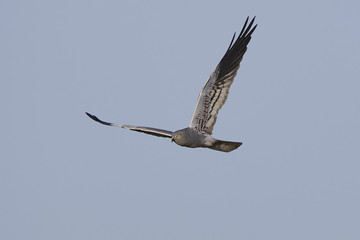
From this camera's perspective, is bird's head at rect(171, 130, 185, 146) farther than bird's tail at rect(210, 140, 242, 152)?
No

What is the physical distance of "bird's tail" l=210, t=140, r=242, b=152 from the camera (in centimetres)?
1817

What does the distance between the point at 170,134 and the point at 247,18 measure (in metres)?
4.44

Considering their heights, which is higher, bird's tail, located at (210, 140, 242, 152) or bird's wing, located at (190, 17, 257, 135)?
bird's wing, located at (190, 17, 257, 135)

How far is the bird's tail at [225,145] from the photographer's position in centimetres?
1817

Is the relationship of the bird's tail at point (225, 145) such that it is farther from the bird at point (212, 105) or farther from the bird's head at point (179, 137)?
the bird's head at point (179, 137)

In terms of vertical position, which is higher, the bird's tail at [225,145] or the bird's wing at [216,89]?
the bird's wing at [216,89]

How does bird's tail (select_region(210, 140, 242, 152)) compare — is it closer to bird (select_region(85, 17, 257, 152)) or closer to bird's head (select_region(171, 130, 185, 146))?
bird (select_region(85, 17, 257, 152))

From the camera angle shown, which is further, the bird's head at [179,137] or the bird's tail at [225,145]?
the bird's tail at [225,145]

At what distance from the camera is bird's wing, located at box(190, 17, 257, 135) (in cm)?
1836

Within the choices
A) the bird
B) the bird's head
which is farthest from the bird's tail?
the bird's head

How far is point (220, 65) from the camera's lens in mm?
18609

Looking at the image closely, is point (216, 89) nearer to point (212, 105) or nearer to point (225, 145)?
point (212, 105)

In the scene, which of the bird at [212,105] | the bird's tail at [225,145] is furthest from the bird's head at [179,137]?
the bird's tail at [225,145]

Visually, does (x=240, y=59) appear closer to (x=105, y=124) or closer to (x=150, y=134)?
(x=150, y=134)
